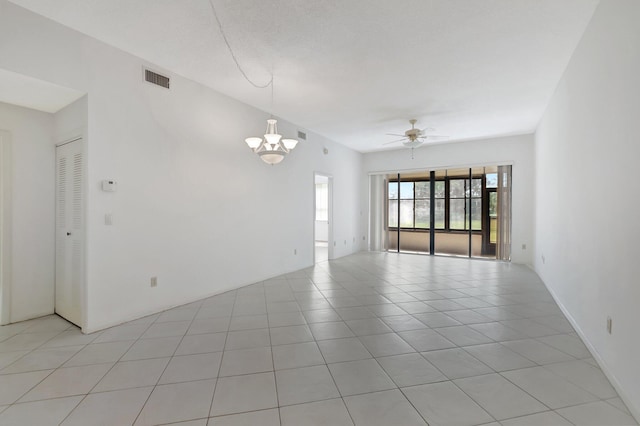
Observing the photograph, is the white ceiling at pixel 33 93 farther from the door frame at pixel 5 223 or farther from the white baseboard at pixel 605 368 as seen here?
the white baseboard at pixel 605 368

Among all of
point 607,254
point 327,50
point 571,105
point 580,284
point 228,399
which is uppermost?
point 327,50

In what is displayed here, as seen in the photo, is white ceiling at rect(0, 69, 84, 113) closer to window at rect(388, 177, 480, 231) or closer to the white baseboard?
the white baseboard

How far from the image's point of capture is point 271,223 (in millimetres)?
5418

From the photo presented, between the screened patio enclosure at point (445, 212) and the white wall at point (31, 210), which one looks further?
the screened patio enclosure at point (445, 212)

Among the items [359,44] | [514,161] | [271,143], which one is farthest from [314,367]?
[514,161]

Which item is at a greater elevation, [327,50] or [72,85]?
[327,50]

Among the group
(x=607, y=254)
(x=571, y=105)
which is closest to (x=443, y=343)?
(x=607, y=254)

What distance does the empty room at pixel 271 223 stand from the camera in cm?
200

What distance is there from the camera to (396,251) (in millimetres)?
8891

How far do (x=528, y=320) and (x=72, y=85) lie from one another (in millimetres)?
5484

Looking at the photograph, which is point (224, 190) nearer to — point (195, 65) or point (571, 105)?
point (195, 65)

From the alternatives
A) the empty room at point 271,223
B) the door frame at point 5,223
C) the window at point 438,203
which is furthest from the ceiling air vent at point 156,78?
the window at point 438,203

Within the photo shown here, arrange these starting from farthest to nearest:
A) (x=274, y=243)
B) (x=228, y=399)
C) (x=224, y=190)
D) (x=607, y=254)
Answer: (x=274, y=243)
(x=224, y=190)
(x=607, y=254)
(x=228, y=399)

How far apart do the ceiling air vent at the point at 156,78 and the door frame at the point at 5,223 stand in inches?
63.1
